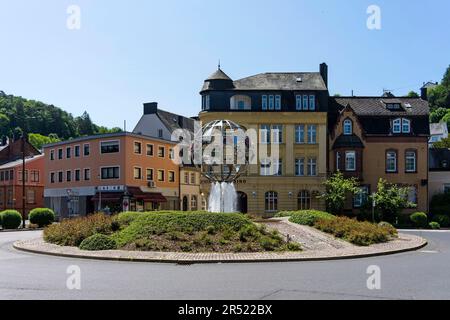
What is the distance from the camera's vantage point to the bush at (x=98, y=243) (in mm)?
20828

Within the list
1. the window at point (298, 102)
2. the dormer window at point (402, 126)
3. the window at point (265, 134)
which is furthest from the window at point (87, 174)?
the dormer window at point (402, 126)

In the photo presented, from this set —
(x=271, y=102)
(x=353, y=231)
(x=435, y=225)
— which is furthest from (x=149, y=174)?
(x=353, y=231)

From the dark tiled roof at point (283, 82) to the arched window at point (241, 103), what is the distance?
3.36 ft

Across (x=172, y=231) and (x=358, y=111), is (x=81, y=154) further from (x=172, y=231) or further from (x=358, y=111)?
(x=172, y=231)

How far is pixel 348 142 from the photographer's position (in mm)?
53062

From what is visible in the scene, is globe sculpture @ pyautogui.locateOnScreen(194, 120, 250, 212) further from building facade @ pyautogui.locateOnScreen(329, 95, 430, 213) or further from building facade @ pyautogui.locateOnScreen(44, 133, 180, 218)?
building facade @ pyautogui.locateOnScreen(329, 95, 430, 213)

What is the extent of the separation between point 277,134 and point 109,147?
17.7 m

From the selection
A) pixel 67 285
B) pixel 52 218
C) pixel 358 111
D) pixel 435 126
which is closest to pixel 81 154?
pixel 52 218

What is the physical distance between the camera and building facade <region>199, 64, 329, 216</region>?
53469 mm

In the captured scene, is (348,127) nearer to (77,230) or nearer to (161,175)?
(161,175)

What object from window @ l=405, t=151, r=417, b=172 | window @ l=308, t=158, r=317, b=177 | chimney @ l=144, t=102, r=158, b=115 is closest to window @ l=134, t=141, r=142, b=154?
chimney @ l=144, t=102, r=158, b=115

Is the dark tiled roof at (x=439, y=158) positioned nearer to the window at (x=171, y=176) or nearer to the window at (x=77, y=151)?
the window at (x=171, y=176)

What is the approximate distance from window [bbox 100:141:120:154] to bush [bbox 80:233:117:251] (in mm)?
35741

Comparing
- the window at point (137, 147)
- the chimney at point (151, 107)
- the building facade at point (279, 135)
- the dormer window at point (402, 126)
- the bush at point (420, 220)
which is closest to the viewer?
the bush at point (420, 220)
